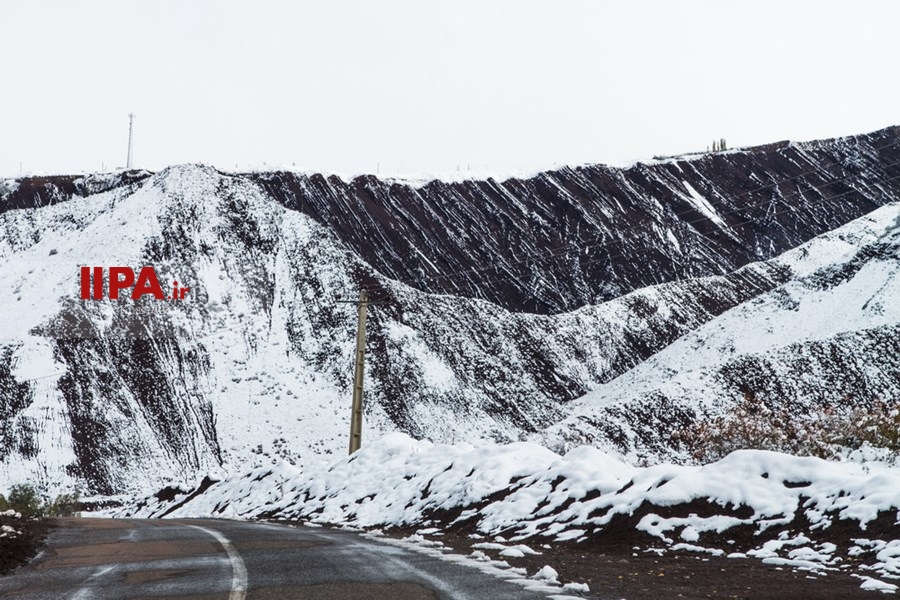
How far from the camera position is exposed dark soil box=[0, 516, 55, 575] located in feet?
31.3

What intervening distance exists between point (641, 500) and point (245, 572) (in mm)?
5920

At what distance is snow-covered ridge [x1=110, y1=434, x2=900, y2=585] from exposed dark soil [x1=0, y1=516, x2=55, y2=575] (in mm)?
5941

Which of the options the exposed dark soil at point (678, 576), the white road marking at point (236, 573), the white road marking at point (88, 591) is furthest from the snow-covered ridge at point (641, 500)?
the white road marking at point (88, 591)

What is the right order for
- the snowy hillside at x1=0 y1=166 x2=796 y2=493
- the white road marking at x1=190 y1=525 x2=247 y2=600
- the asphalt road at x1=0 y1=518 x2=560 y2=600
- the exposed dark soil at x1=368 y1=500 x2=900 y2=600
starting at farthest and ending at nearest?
1. the snowy hillside at x1=0 y1=166 x2=796 y2=493
2. the exposed dark soil at x1=368 y1=500 x2=900 y2=600
3. the asphalt road at x1=0 y1=518 x2=560 y2=600
4. the white road marking at x1=190 y1=525 x2=247 y2=600

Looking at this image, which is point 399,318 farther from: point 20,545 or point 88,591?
point 88,591

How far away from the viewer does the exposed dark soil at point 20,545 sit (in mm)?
9540

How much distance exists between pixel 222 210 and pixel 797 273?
5528 centimetres

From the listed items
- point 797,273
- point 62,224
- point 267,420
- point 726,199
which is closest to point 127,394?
point 267,420

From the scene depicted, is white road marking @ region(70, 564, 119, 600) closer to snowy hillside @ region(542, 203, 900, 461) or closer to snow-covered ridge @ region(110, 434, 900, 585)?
snow-covered ridge @ region(110, 434, 900, 585)

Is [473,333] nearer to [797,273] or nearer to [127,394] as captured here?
[127,394]

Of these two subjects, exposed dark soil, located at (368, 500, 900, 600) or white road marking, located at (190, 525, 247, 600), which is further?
exposed dark soil, located at (368, 500, 900, 600)

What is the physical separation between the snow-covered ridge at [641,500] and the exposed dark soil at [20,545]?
234 inches

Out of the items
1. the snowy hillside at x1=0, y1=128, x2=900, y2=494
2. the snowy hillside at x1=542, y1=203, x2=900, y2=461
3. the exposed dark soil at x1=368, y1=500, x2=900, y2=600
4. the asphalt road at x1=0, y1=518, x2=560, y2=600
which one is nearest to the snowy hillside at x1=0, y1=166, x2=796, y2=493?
the snowy hillside at x1=0, y1=128, x2=900, y2=494

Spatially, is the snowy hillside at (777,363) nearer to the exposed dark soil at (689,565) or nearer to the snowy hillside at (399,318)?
the snowy hillside at (399,318)
